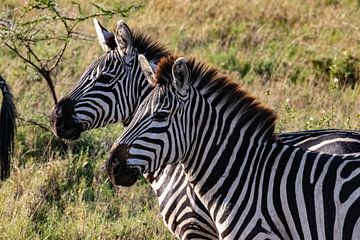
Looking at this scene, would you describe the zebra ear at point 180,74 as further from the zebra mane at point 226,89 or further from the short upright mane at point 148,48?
the short upright mane at point 148,48

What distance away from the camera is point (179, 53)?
24.3 ft

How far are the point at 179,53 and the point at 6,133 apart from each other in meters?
1.82

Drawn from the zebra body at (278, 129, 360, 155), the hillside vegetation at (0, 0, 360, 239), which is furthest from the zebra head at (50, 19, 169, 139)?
the zebra body at (278, 129, 360, 155)

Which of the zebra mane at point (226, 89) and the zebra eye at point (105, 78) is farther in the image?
the zebra eye at point (105, 78)

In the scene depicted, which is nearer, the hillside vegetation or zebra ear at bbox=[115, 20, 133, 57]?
zebra ear at bbox=[115, 20, 133, 57]

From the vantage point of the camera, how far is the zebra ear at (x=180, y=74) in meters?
Result: 5.39

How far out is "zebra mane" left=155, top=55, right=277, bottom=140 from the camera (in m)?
5.50

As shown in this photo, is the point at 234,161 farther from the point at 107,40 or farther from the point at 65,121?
the point at 107,40

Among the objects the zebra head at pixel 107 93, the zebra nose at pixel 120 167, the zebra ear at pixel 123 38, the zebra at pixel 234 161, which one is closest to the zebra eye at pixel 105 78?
the zebra head at pixel 107 93

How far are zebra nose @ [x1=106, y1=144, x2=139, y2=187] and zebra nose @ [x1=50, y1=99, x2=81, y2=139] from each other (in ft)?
4.92

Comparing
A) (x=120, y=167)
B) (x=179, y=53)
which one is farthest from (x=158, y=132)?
(x=179, y=53)

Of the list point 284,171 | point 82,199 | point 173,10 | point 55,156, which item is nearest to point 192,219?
point 284,171

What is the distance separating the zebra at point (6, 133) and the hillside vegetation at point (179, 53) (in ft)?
0.47

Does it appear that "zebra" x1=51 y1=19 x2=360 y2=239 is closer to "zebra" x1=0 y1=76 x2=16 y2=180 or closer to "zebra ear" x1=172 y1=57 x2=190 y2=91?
"zebra ear" x1=172 y1=57 x2=190 y2=91
